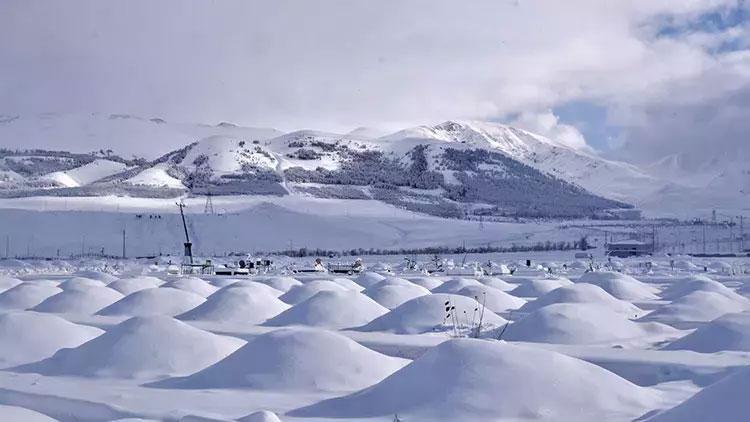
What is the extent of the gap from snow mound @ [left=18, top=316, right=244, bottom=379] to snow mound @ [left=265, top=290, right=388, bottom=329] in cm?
680

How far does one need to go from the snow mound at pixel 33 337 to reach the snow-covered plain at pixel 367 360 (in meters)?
0.04

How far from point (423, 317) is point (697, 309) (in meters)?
8.41

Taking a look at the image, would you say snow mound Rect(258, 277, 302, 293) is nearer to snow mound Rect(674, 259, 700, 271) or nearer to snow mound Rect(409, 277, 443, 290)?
snow mound Rect(409, 277, 443, 290)

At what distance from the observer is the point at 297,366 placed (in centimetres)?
1566

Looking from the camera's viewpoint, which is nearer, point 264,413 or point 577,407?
point 264,413

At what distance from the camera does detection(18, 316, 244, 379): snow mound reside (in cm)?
1708

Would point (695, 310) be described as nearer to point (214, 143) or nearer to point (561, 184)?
point (214, 143)

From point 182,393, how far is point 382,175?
14886 cm

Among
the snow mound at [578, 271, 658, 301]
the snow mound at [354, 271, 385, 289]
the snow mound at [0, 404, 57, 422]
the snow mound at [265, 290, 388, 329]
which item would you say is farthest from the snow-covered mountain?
the snow mound at [0, 404, 57, 422]

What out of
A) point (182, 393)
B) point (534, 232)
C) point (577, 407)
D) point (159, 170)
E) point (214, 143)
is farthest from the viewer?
point (214, 143)

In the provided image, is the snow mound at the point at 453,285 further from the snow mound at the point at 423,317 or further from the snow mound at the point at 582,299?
the snow mound at the point at 423,317

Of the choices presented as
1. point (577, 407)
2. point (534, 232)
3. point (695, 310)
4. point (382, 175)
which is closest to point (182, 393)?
point (577, 407)

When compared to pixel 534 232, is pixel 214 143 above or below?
above

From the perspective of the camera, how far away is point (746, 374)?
1002 cm
